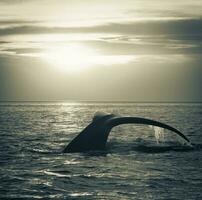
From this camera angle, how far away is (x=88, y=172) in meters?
23.3

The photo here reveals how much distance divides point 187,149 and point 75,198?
50.5 feet

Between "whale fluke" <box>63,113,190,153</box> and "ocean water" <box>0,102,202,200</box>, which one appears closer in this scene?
"ocean water" <box>0,102,202,200</box>

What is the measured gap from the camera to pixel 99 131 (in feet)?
98.4

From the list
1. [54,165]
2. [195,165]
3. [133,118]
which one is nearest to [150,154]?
[133,118]

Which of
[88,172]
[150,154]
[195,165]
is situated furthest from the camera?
[150,154]

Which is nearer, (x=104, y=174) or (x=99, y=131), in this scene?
(x=104, y=174)

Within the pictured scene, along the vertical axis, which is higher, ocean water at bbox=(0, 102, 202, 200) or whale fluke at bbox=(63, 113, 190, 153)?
whale fluke at bbox=(63, 113, 190, 153)

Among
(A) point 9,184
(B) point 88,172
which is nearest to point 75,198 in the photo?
(A) point 9,184

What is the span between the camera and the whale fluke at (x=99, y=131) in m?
29.9

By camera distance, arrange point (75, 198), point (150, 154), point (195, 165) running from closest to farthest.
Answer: point (75, 198) < point (195, 165) < point (150, 154)

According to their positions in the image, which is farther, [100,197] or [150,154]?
[150,154]

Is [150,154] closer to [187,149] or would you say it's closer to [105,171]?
[187,149]

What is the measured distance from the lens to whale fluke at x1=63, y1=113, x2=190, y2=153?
29938mm

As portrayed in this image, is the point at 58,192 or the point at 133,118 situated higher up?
the point at 133,118
